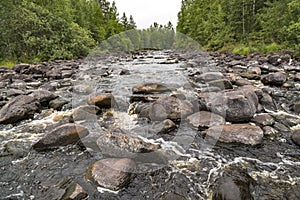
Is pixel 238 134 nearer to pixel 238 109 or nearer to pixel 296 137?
pixel 238 109

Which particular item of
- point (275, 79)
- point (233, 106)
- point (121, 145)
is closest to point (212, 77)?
point (275, 79)

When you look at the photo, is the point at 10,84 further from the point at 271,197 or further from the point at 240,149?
the point at 271,197

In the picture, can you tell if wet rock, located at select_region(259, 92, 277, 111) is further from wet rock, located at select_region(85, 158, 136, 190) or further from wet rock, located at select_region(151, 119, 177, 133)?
wet rock, located at select_region(85, 158, 136, 190)

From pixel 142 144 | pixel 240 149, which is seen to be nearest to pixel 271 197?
pixel 240 149

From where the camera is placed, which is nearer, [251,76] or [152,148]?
[152,148]

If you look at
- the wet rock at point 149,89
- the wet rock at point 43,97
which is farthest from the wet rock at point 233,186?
the wet rock at point 43,97

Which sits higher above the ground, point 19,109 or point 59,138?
point 19,109

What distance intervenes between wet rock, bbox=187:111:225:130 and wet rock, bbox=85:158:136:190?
2212mm

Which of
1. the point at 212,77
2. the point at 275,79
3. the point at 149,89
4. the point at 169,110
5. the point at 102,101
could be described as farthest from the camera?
the point at 212,77

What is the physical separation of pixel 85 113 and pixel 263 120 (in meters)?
Result: 4.76

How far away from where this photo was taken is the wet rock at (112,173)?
3.39 m

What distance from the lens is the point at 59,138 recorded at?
471 cm

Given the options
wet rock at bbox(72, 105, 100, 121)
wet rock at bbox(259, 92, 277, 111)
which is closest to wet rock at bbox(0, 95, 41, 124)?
wet rock at bbox(72, 105, 100, 121)

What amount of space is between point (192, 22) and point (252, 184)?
44260 mm
